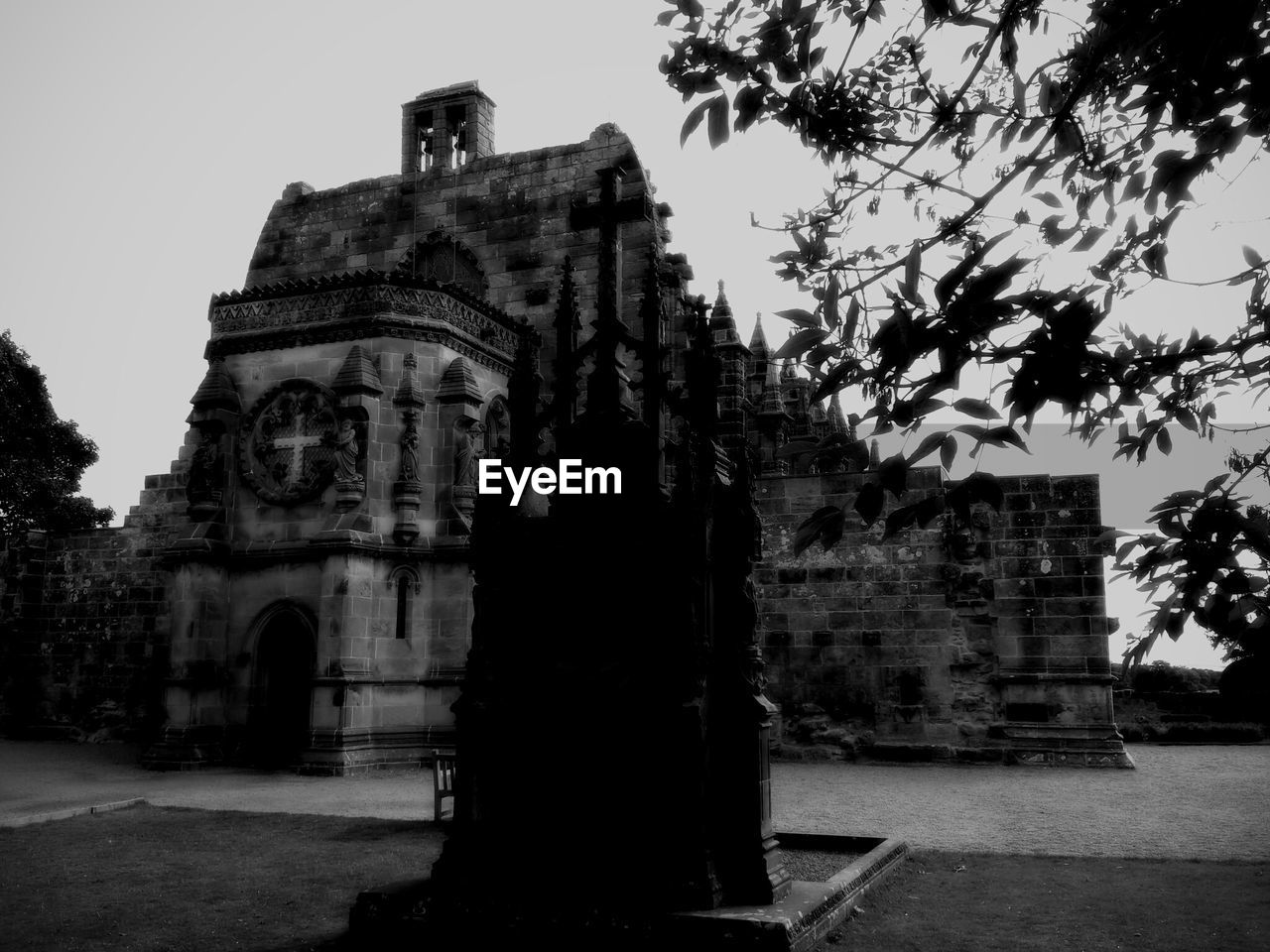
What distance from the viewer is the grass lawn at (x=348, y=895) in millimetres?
5746

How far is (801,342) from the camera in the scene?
2627mm

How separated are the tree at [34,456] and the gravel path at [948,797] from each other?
1541 centimetres

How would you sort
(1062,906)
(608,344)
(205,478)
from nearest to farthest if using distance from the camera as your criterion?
1. (1062,906)
2. (608,344)
3. (205,478)

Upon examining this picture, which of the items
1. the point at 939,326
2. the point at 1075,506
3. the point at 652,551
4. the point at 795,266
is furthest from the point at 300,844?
the point at 1075,506

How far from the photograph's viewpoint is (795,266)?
3109mm

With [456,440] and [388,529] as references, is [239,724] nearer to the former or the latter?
[388,529]

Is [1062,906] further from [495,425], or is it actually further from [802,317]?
[495,425]

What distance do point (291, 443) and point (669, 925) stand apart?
12.1 m

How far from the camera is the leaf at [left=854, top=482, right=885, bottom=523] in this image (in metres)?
2.46

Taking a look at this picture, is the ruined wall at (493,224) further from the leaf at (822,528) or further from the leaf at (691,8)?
the leaf at (822,528)

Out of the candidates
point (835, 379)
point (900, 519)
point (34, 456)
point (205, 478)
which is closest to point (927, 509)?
point (900, 519)

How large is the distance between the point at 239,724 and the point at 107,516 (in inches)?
783

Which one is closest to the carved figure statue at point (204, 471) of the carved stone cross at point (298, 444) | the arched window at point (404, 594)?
the carved stone cross at point (298, 444)

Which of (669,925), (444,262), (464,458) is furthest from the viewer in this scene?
(444,262)
